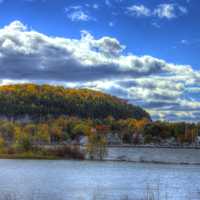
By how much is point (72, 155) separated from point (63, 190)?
302 feet

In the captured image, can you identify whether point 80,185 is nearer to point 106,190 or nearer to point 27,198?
point 106,190

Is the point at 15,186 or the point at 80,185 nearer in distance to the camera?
the point at 15,186

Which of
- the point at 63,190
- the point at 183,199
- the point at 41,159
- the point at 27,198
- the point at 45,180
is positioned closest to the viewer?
the point at 27,198

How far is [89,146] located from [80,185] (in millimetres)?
88026

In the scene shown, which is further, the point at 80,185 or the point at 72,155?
the point at 72,155

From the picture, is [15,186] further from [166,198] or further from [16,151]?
[16,151]

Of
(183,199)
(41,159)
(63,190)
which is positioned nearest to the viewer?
(183,199)

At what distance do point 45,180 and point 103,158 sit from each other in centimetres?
8164

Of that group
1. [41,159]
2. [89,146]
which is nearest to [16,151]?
[41,159]

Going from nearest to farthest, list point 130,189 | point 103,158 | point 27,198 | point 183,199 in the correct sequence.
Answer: point 27,198
point 183,199
point 130,189
point 103,158

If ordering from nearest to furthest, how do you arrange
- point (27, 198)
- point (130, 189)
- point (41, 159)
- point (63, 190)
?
point (27, 198) → point (63, 190) → point (130, 189) → point (41, 159)

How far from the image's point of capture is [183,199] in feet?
191

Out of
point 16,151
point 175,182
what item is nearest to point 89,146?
point 16,151

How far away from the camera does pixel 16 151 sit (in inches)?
6245
